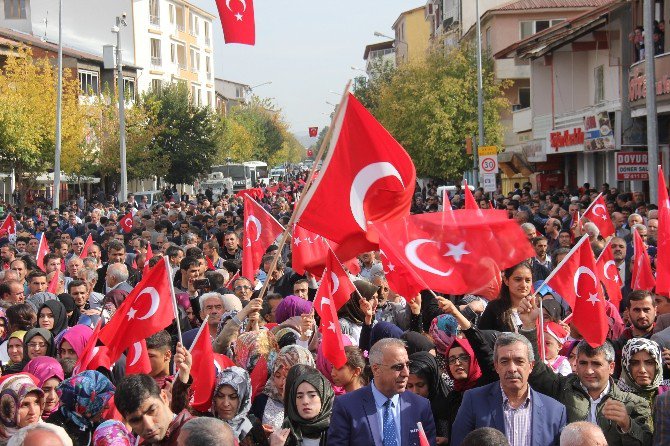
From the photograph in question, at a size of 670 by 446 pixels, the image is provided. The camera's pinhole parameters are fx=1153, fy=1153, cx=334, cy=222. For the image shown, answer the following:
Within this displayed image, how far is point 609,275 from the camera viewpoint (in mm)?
10820

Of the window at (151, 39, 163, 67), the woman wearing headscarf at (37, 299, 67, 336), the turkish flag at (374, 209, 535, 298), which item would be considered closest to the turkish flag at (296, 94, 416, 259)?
the turkish flag at (374, 209, 535, 298)

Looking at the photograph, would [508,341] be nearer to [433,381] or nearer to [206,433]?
[433,381]

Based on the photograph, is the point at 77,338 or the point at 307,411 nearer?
the point at 307,411

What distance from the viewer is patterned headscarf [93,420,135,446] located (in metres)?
5.80

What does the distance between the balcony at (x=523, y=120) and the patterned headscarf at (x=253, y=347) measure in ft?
116

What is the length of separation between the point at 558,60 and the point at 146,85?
138 feet

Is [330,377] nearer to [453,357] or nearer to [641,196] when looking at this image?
[453,357]

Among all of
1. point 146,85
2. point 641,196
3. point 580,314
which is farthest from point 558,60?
point 146,85

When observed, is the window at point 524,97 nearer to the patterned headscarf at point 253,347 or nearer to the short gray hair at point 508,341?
the patterned headscarf at point 253,347

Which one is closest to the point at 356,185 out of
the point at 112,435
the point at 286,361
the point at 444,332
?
the point at 444,332

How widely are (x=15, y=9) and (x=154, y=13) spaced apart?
14704 millimetres

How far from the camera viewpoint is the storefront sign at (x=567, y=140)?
3357 cm

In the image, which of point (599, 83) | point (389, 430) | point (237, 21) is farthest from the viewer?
point (599, 83)

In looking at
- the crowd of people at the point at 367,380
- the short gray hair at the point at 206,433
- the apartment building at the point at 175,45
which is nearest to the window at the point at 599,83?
the crowd of people at the point at 367,380
